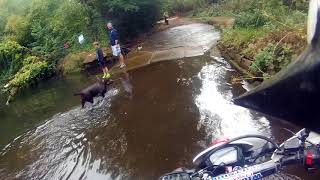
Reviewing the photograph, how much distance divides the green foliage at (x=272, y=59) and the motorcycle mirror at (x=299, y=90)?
663cm

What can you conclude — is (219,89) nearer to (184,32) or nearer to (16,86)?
(184,32)

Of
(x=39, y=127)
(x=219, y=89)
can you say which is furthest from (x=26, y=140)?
(x=219, y=89)

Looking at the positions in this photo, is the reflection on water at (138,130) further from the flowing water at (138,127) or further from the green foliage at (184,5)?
the green foliage at (184,5)

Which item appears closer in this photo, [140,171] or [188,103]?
[140,171]

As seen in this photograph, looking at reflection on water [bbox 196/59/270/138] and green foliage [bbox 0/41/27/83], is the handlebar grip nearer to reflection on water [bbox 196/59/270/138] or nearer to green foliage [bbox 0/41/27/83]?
reflection on water [bbox 196/59/270/138]

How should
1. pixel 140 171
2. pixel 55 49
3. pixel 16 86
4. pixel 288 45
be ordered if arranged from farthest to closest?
pixel 55 49 < pixel 16 86 < pixel 288 45 < pixel 140 171

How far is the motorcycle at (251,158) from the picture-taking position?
4.16 meters

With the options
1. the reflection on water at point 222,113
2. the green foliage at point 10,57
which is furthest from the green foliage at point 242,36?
the green foliage at point 10,57

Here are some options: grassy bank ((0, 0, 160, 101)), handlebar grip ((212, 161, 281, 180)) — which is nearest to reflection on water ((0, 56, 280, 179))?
handlebar grip ((212, 161, 281, 180))

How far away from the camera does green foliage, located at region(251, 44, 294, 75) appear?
8992mm

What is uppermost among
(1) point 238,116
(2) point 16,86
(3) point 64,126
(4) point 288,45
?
(4) point 288,45

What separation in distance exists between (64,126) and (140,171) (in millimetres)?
3949

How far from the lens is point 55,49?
20.0 meters

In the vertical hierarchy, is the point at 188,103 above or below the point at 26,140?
above
